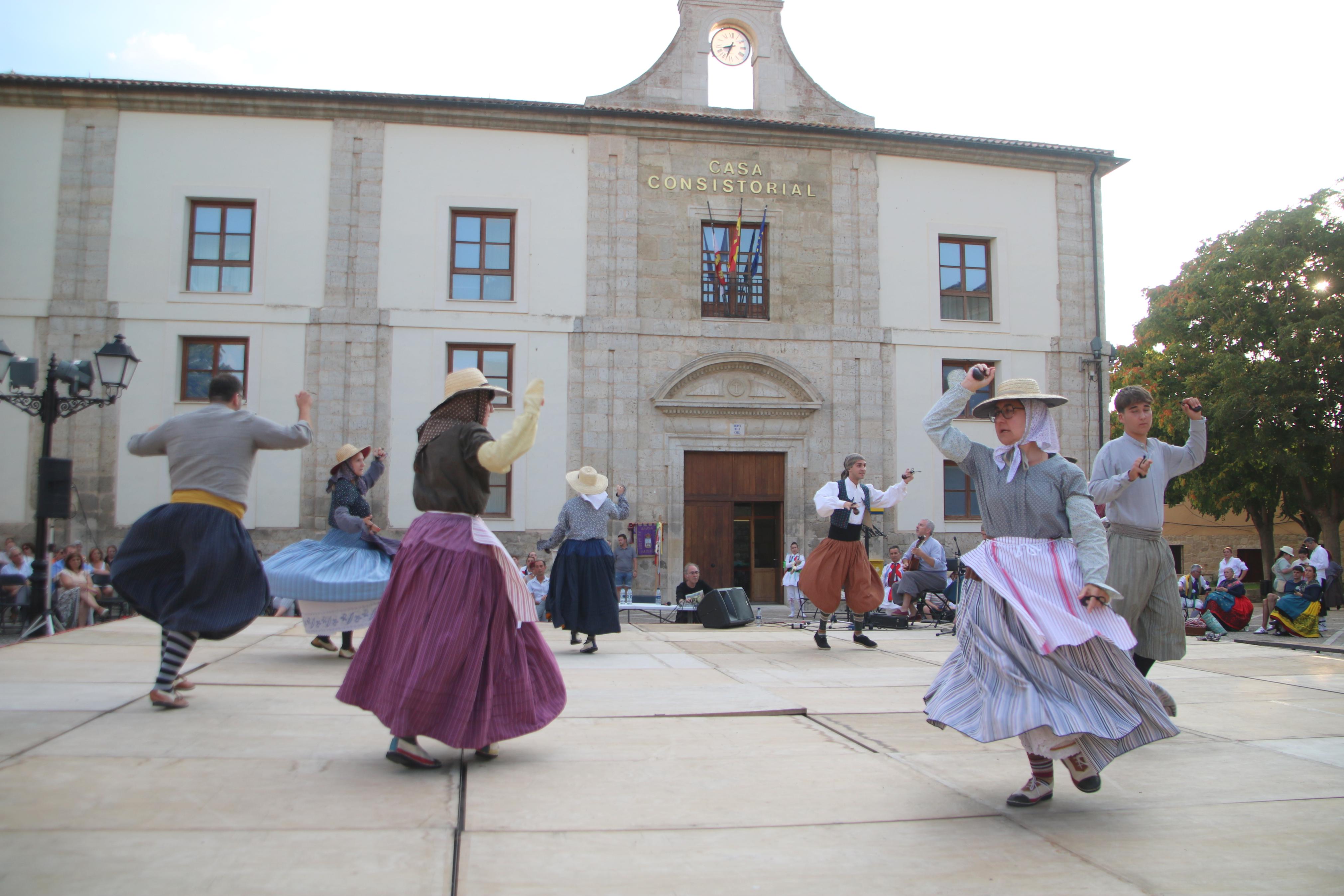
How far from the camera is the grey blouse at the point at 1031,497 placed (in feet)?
12.5

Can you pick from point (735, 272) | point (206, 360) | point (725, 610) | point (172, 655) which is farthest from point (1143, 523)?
point (206, 360)

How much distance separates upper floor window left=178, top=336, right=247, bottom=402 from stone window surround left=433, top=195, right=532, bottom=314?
A: 12.9 feet

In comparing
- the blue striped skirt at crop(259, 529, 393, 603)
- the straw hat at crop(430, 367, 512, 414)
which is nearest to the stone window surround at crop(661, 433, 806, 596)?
the blue striped skirt at crop(259, 529, 393, 603)

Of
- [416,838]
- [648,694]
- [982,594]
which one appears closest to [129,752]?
[416,838]

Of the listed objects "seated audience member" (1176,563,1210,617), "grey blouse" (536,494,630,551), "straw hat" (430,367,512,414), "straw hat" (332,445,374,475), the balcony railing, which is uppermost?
the balcony railing

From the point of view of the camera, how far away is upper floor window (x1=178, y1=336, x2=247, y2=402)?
19.1 metres

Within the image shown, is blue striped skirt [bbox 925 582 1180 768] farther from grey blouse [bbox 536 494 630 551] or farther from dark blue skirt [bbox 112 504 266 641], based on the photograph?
grey blouse [bbox 536 494 630 551]

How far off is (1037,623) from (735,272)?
17.6 meters

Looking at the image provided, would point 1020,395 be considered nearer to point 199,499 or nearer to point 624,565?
point 199,499

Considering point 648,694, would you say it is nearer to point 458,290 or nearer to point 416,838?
point 416,838

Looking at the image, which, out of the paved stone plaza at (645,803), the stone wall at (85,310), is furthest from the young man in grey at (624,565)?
the paved stone plaza at (645,803)

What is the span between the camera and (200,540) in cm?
507

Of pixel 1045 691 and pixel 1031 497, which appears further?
pixel 1031 497

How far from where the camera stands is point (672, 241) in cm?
2041
